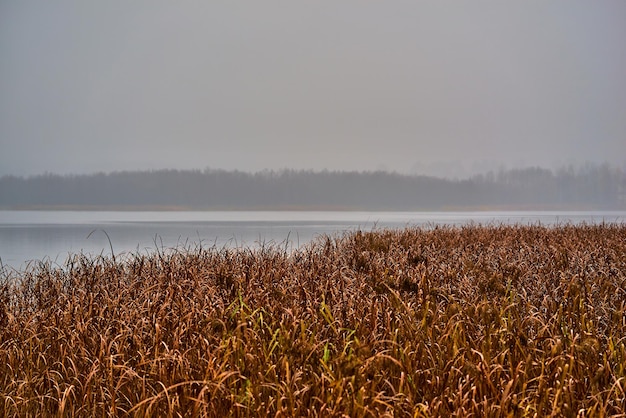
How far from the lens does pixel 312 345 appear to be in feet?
16.2

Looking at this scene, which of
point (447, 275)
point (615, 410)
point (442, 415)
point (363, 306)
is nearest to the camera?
point (442, 415)

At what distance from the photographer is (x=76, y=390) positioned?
4.88 meters

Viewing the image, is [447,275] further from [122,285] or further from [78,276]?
[78,276]

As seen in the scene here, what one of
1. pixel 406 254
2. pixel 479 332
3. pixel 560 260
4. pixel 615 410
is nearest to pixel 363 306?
pixel 479 332

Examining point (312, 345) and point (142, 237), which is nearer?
point (312, 345)

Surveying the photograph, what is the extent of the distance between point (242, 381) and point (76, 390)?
4.61ft

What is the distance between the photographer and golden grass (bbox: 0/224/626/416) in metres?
4.25

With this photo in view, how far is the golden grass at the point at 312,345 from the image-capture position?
4246mm

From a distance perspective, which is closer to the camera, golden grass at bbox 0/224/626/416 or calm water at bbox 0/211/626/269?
golden grass at bbox 0/224/626/416

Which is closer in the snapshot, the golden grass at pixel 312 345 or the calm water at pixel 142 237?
the golden grass at pixel 312 345

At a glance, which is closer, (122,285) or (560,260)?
(122,285)

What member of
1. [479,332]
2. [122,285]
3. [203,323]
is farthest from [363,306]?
[122,285]

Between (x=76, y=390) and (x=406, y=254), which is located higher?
(x=406, y=254)

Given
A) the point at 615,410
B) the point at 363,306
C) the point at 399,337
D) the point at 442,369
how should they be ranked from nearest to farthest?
the point at 615,410
the point at 442,369
the point at 399,337
the point at 363,306
